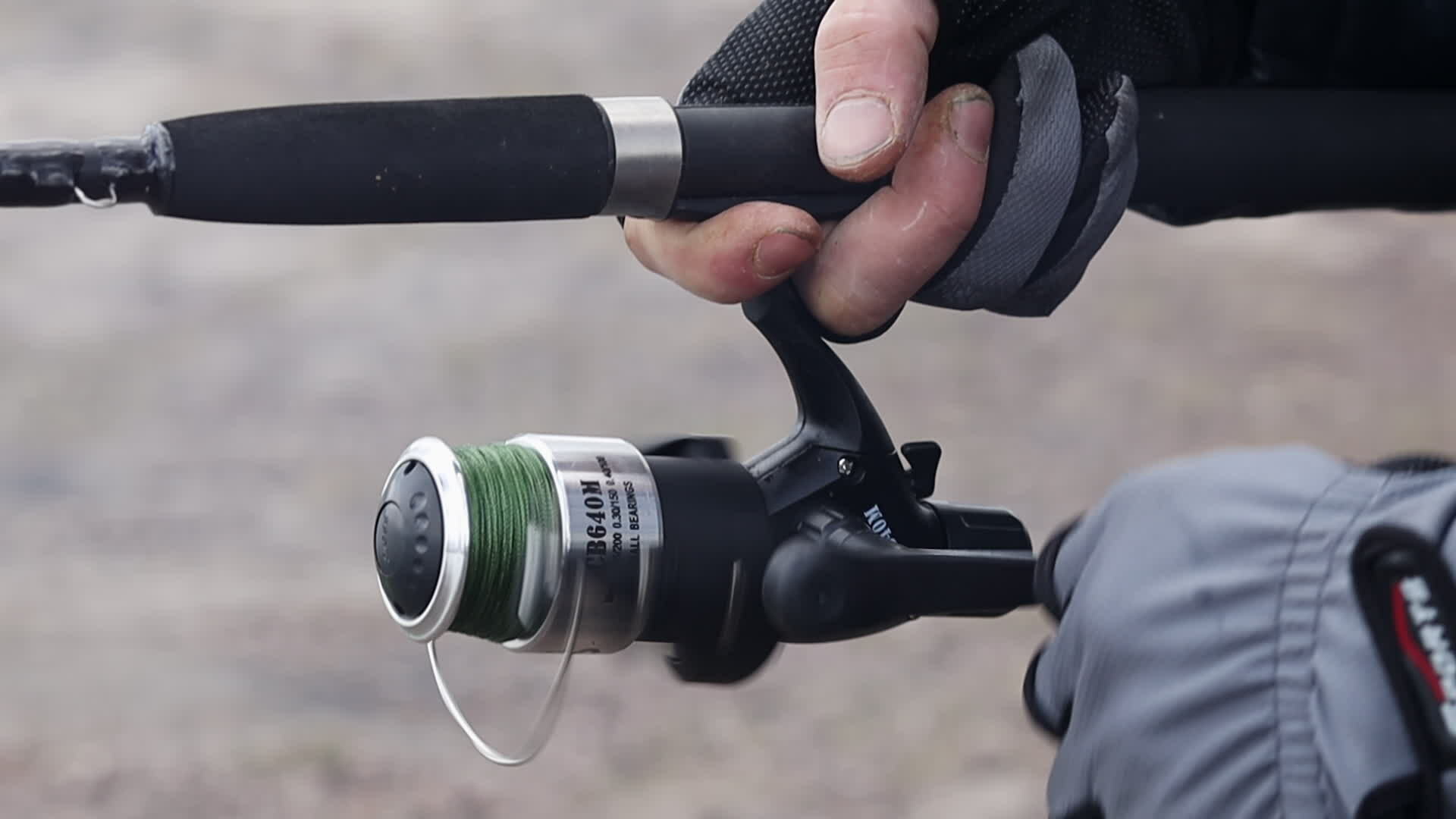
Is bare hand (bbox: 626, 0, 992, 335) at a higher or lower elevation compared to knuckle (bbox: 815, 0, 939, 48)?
lower

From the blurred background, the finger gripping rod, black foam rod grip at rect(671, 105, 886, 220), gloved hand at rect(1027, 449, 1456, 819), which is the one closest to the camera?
gloved hand at rect(1027, 449, 1456, 819)

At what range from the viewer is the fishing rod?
63 centimetres

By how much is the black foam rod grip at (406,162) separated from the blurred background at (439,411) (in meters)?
1.33

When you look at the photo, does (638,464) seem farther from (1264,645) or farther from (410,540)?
(1264,645)

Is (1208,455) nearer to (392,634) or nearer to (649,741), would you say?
(649,741)

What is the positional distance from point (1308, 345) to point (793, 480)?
219 centimetres

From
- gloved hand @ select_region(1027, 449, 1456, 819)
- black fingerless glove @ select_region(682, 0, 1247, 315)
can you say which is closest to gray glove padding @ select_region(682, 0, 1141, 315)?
black fingerless glove @ select_region(682, 0, 1247, 315)

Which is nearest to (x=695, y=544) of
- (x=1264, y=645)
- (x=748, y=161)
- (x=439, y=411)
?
(x=748, y=161)

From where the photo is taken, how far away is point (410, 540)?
689 millimetres

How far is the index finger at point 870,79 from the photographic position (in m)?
0.69

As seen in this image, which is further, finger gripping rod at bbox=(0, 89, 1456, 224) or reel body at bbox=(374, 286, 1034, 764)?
reel body at bbox=(374, 286, 1034, 764)

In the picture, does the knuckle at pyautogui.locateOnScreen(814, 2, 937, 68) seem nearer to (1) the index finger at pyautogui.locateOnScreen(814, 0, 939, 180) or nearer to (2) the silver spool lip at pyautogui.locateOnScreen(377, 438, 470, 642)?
(1) the index finger at pyautogui.locateOnScreen(814, 0, 939, 180)

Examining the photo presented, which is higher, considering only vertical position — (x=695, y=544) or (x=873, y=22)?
(x=873, y=22)

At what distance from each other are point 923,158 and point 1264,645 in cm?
30
